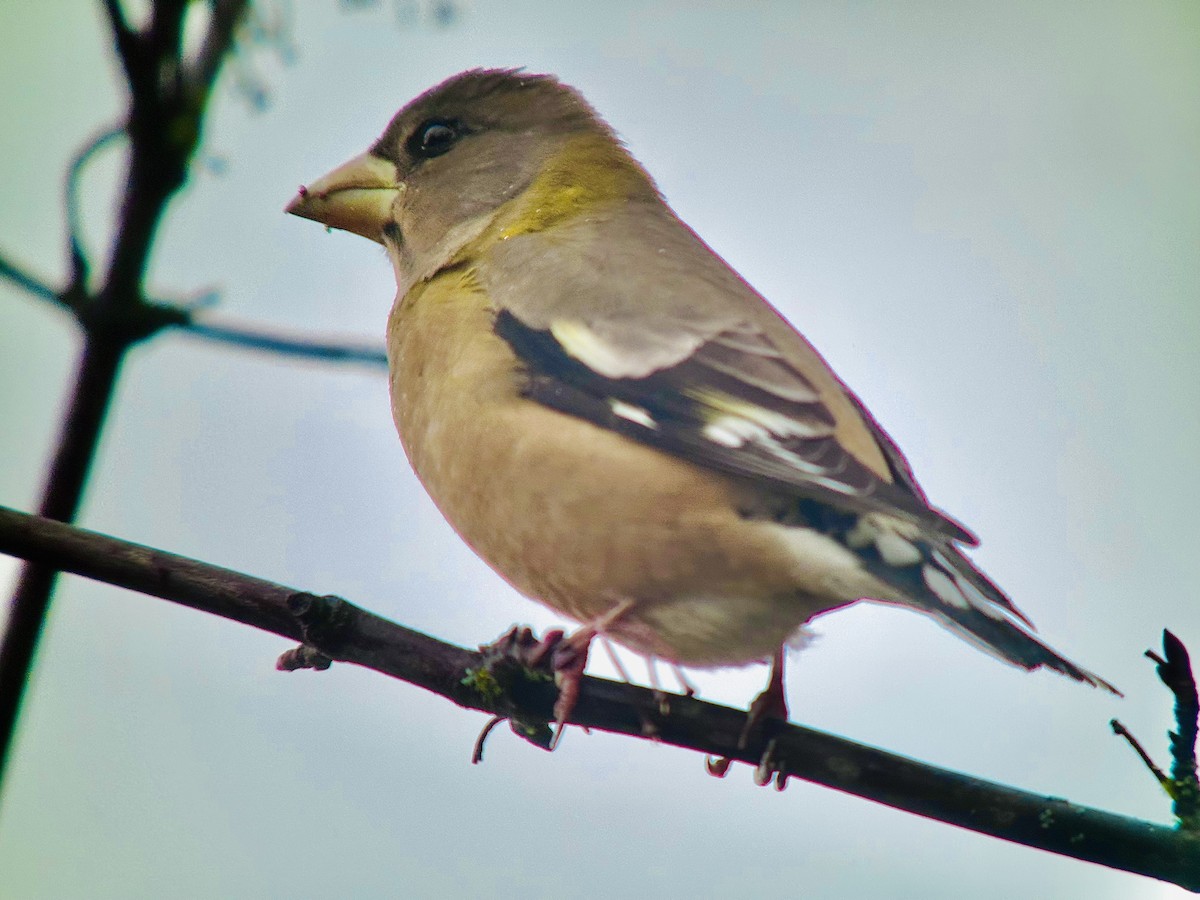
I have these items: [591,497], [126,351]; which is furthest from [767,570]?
[126,351]

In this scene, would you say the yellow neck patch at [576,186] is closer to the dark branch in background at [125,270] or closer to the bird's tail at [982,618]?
the bird's tail at [982,618]

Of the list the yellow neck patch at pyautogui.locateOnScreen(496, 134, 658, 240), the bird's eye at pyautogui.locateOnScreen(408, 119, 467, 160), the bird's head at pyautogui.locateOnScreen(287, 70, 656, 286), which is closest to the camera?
the yellow neck patch at pyautogui.locateOnScreen(496, 134, 658, 240)

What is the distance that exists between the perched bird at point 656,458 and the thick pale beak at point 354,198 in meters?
0.52

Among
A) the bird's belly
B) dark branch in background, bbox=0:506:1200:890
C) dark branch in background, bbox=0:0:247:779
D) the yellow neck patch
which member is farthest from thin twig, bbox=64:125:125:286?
the yellow neck patch

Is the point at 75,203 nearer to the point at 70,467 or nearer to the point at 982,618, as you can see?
the point at 70,467

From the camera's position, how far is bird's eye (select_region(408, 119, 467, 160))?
462cm

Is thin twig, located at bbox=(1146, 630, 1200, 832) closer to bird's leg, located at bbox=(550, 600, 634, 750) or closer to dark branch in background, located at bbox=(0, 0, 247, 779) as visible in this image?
bird's leg, located at bbox=(550, 600, 634, 750)

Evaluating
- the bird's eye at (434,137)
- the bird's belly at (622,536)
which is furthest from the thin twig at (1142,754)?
the bird's eye at (434,137)

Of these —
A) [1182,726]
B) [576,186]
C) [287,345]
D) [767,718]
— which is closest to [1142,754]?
[1182,726]

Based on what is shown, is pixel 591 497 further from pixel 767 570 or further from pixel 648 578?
pixel 767 570

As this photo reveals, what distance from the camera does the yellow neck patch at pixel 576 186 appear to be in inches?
167

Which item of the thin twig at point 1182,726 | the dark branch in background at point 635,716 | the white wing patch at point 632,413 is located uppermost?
the white wing patch at point 632,413

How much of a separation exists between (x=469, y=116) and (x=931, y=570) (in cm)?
259

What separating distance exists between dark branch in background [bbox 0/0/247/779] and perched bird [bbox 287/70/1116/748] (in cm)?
136
